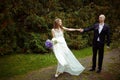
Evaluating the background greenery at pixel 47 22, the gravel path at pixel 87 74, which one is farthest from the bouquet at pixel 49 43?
the background greenery at pixel 47 22

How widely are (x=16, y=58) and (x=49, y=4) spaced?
440 cm

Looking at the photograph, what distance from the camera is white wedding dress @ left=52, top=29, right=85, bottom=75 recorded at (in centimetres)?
1177

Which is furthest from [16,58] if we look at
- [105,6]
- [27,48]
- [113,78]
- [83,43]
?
[105,6]

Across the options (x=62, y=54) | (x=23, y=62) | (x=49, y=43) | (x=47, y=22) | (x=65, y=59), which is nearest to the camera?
(x=49, y=43)

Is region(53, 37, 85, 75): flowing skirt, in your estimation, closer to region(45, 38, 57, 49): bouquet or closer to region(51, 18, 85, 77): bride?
region(51, 18, 85, 77): bride

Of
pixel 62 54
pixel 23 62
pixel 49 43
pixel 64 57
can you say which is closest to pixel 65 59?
pixel 64 57

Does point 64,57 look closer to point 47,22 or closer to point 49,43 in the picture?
point 49,43

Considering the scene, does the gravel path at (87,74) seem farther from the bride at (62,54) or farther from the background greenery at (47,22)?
the background greenery at (47,22)

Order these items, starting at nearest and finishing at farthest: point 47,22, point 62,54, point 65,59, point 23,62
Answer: point 62,54
point 65,59
point 23,62
point 47,22

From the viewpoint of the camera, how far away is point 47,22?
17.5m

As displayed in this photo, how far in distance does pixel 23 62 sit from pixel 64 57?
11.8ft

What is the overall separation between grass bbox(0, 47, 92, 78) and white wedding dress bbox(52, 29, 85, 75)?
85.1 inches

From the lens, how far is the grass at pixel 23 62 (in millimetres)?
13475

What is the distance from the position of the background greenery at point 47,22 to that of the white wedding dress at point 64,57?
2.03 m
